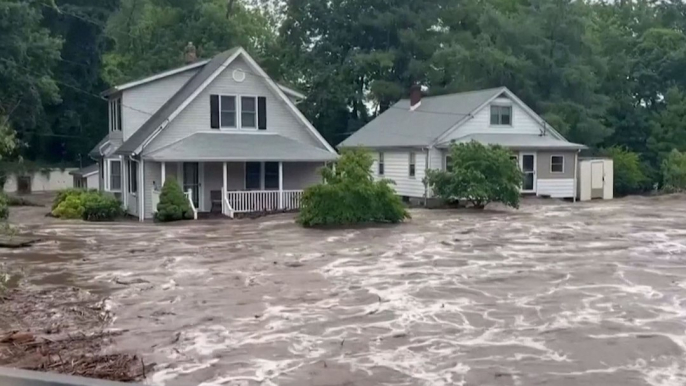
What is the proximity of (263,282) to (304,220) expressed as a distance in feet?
33.1

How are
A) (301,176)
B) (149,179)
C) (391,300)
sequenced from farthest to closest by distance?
1. (301,176)
2. (149,179)
3. (391,300)

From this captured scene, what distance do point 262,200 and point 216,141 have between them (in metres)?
2.64

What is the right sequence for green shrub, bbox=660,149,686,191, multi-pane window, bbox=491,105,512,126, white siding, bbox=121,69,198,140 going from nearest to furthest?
1. white siding, bbox=121,69,198,140
2. multi-pane window, bbox=491,105,512,126
3. green shrub, bbox=660,149,686,191

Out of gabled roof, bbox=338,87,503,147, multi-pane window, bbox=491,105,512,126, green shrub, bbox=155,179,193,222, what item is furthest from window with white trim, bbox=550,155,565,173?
green shrub, bbox=155,179,193,222

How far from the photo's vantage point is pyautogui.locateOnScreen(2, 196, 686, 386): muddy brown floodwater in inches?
346

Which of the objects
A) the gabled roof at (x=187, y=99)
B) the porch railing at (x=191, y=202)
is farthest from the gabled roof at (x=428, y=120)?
the porch railing at (x=191, y=202)

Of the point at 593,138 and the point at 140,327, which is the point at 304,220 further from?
the point at 593,138

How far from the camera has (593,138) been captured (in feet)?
140

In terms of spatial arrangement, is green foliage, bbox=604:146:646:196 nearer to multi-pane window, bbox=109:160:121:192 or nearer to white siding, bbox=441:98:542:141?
white siding, bbox=441:98:542:141

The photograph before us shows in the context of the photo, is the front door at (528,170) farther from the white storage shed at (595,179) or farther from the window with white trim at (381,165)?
the window with white trim at (381,165)

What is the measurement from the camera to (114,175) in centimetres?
3175

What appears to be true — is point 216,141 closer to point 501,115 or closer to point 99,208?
point 99,208

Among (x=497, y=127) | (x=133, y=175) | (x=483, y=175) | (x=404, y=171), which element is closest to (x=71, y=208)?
(x=133, y=175)

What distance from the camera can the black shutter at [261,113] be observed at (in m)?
29.2
